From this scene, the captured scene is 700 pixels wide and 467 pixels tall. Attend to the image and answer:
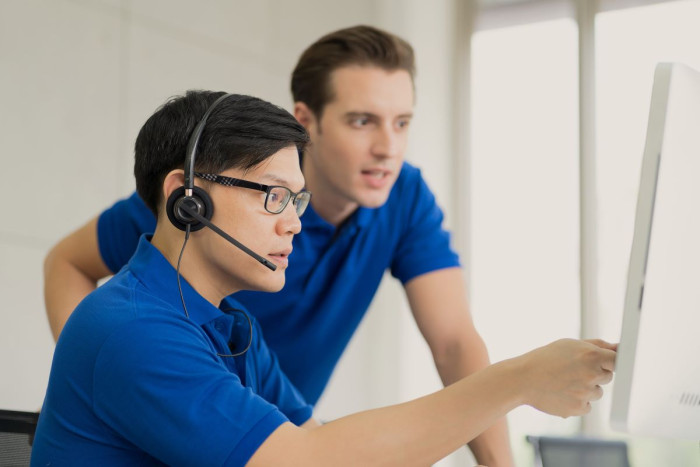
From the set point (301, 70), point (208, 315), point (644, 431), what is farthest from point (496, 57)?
point (644, 431)

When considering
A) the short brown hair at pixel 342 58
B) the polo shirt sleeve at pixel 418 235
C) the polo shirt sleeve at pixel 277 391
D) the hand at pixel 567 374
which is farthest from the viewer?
the short brown hair at pixel 342 58

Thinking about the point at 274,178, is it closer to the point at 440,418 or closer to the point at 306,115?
the point at 440,418

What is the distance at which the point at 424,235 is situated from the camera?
78.0 inches

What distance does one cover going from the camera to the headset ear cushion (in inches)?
47.1

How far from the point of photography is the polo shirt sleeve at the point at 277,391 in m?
1.47

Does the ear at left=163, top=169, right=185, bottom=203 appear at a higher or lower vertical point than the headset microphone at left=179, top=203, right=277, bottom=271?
higher

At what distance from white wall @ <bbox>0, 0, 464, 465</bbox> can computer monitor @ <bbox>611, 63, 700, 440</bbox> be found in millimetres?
2420

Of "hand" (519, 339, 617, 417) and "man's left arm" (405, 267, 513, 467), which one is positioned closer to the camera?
"hand" (519, 339, 617, 417)

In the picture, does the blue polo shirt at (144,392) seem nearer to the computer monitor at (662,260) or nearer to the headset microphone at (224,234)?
the headset microphone at (224,234)

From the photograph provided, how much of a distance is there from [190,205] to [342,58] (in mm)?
961

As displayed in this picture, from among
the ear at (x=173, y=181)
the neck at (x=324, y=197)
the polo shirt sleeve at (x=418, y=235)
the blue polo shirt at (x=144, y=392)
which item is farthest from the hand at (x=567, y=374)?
the neck at (x=324, y=197)

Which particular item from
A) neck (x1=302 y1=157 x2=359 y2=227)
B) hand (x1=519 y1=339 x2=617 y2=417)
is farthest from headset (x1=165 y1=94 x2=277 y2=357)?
neck (x1=302 y1=157 x2=359 y2=227)

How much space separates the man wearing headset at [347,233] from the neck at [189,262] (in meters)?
0.57

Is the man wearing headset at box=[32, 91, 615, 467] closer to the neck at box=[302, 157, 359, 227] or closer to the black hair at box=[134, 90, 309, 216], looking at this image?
the black hair at box=[134, 90, 309, 216]
